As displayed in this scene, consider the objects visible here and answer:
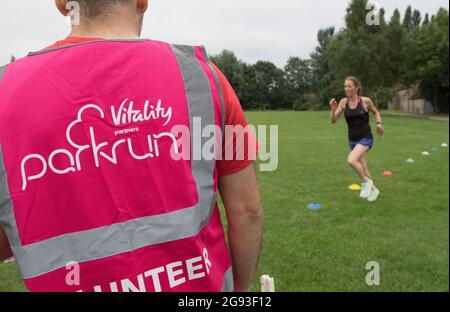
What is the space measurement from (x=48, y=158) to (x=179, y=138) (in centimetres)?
32

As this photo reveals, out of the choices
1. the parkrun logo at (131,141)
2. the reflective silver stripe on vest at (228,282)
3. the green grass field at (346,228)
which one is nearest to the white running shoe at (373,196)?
the green grass field at (346,228)

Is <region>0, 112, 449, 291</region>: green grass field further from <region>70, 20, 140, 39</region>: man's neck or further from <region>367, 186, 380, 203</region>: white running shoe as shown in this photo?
<region>70, 20, 140, 39</region>: man's neck

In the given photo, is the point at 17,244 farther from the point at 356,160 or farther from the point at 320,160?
the point at 320,160

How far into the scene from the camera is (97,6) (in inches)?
43.3

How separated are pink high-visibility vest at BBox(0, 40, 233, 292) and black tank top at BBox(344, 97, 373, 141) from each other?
6250mm

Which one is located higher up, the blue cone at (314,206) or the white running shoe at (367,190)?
the white running shoe at (367,190)

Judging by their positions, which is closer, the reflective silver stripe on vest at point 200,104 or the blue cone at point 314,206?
the reflective silver stripe on vest at point 200,104

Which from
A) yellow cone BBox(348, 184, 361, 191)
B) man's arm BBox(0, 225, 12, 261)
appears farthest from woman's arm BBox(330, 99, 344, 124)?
man's arm BBox(0, 225, 12, 261)

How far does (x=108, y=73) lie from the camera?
1.03m

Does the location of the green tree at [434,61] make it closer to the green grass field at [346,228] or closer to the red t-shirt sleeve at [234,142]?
the green grass field at [346,228]

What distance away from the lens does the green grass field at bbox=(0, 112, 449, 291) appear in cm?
375

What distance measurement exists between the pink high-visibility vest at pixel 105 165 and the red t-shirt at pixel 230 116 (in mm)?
37

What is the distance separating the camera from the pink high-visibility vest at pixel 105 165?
101cm

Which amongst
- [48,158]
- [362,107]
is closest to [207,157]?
[48,158]
